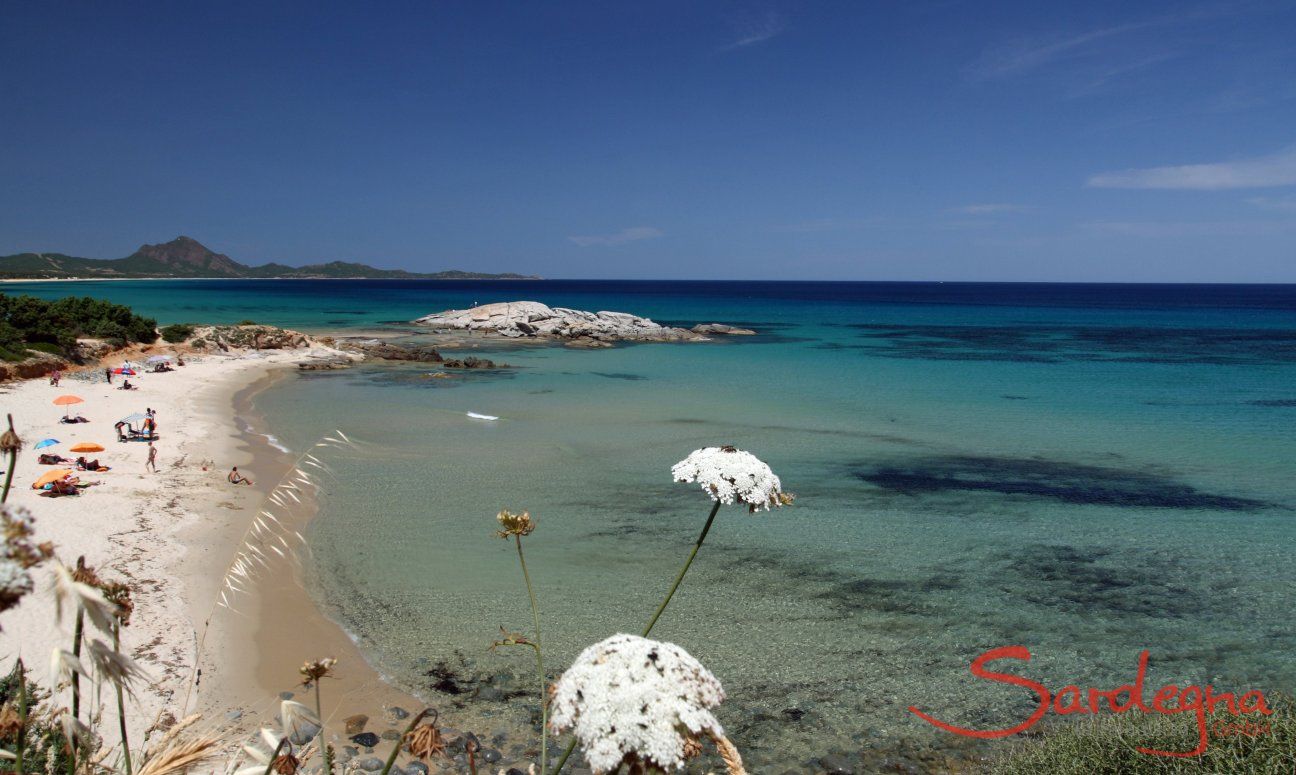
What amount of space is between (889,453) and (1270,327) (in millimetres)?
98424

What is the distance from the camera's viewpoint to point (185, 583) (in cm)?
1420

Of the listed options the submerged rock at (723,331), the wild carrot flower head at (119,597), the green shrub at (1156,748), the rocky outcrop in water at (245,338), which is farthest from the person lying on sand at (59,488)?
the submerged rock at (723,331)

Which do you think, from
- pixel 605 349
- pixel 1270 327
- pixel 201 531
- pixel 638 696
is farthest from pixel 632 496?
pixel 1270 327

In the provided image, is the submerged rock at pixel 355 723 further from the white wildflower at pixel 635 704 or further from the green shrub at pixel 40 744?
the white wildflower at pixel 635 704

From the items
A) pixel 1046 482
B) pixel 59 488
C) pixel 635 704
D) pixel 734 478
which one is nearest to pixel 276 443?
pixel 59 488

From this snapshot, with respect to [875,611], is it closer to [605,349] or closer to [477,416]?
[477,416]

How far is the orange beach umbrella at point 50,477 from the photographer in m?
17.5

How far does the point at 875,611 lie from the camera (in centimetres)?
1403

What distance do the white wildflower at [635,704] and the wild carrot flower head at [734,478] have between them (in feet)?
4.90

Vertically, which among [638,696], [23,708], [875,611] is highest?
[23,708]

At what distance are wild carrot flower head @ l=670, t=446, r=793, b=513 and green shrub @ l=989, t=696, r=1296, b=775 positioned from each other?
18.8 ft

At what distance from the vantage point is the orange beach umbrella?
1750 centimetres

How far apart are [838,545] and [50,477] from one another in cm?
1892

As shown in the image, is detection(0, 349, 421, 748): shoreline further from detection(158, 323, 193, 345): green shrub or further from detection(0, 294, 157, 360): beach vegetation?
detection(158, 323, 193, 345): green shrub
